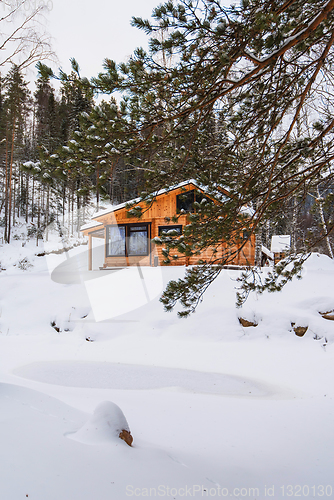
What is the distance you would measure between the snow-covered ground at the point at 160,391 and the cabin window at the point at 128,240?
124 inches

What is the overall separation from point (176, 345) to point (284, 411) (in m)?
3.82

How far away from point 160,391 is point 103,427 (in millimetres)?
2949

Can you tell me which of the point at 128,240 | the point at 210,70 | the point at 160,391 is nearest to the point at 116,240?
the point at 128,240

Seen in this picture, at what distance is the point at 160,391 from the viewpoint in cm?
502

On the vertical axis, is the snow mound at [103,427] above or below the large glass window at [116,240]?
below

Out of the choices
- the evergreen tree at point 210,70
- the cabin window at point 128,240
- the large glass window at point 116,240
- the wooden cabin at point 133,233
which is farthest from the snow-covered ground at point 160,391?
the large glass window at point 116,240

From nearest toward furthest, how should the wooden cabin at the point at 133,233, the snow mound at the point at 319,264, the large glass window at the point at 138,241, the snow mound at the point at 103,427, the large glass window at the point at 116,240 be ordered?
the snow mound at the point at 103,427 < the snow mound at the point at 319,264 < the wooden cabin at the point at 133,233 < the large glass window at the point at 138,241 < the large glass window at the point at 116,240

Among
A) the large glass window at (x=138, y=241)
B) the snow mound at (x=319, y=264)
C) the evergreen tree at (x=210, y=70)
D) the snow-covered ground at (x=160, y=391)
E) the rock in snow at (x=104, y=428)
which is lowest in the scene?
the snow-covered ground at (x=160, y=391)

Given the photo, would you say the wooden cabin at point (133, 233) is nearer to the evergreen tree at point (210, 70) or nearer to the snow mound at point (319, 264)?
the snow mound at point (319, 264)

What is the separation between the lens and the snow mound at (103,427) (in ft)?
7.16

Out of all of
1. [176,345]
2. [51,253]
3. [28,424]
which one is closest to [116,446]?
[28,424]

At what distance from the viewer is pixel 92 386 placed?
17.1ft

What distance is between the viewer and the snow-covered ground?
1.87 metres

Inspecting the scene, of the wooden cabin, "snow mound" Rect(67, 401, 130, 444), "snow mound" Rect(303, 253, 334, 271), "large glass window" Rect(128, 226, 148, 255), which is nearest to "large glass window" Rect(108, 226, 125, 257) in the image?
the wooden cabin
